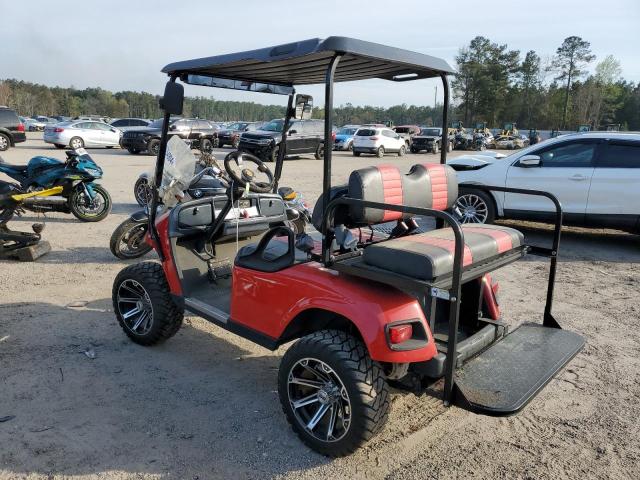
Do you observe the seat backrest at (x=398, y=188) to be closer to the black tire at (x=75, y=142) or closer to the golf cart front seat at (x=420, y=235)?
the golf cart front seat at (x=420, y=235)

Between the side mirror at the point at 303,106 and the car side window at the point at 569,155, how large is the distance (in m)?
4.98

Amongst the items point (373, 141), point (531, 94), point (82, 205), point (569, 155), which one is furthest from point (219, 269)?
point (531, 94)

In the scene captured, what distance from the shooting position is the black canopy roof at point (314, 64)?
2533 mm

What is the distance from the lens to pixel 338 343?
263 cm

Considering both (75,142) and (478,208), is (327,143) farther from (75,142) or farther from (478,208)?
(75,142)

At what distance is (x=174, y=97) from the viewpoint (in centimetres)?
331

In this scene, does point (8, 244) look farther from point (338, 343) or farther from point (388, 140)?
point (388, 140)

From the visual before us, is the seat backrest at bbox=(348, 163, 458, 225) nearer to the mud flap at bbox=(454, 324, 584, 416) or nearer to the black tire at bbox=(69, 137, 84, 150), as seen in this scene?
the mud flap at bbox=(454, 324, 584, 416)

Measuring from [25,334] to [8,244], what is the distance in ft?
8.79

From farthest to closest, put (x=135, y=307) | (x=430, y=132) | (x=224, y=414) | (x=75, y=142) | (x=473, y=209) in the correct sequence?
(x=430, y=132)
(x=75, y=142)
(x=473, y=209)
(x=135, y=307)
(x=224, y=414)

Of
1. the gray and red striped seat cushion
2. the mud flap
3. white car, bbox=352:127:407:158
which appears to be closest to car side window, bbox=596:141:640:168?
the mud flap

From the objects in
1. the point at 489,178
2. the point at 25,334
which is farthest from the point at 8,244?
the point at 489,178

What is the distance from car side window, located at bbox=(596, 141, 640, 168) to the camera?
23.3 ft

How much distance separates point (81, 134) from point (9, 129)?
298 centimetres
